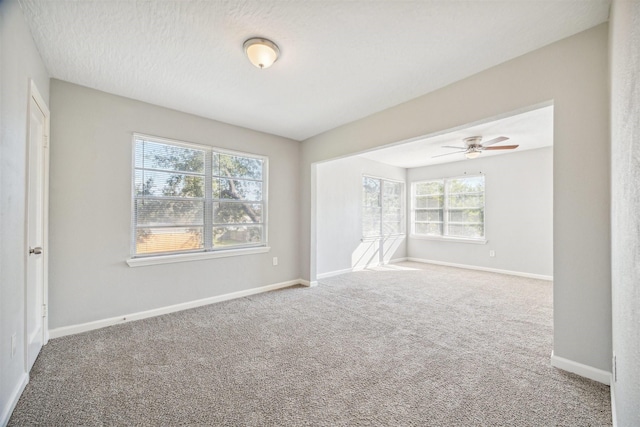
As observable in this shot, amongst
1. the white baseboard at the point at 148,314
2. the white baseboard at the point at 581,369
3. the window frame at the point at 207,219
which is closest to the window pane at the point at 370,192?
the window frame at the point at 207,219

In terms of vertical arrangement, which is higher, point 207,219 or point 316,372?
point 207,219

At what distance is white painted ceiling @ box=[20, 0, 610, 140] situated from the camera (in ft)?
5.99

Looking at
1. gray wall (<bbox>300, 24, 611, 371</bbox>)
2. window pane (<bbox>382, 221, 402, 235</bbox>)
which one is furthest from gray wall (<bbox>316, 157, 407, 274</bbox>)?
gray wall (<bbox>300, 24, 611, 371</bbox>)

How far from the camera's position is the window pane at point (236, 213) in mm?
3924

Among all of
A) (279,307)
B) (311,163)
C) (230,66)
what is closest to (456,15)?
(230,66)

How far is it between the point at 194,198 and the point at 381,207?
14.8 feet

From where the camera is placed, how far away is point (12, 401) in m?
1.70

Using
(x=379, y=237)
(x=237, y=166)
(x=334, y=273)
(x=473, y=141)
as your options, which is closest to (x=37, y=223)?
(x=237, y=166)

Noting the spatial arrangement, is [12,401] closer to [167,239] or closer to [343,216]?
[167,239]

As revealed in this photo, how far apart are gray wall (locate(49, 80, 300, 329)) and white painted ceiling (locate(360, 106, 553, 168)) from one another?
303 cm

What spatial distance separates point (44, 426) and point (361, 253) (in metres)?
5.29

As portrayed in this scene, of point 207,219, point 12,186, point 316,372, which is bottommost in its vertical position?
point 316,372

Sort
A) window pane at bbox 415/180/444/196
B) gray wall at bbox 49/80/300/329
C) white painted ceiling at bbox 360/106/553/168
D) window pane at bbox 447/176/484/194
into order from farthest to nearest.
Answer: window pane at bbox 415/180/444/196
window pane at bbox 447/176/484/194
white painted ceiling at bbox 360/106/553/168
gray wall at bbox 49/80/300/329

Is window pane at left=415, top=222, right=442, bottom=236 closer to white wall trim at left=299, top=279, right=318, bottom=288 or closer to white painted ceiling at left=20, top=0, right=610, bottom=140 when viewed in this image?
white wall trim at left=299, top=279, right=318, bottom=288
